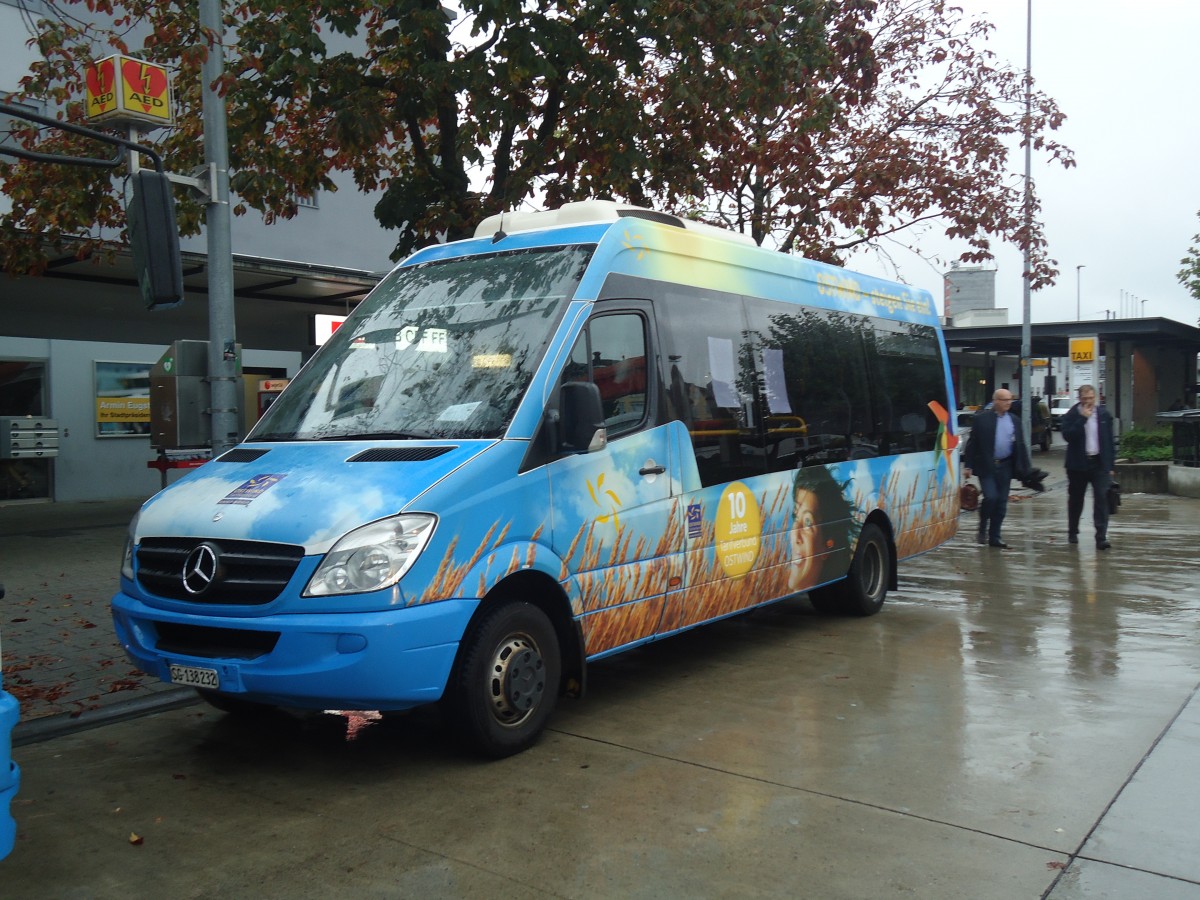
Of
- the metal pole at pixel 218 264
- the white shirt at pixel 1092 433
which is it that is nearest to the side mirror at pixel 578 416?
the metal pole at pixel 218 264

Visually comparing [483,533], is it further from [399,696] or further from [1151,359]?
[1151,359]

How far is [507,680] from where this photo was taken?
5.37 metres

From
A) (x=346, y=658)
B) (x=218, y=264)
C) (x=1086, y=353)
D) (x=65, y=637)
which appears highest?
(x=1086, y=353)

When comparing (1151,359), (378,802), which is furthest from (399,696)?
(1151,359)

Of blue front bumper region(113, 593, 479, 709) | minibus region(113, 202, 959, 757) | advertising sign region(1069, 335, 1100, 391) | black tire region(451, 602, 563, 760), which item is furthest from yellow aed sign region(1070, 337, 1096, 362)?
blue front bumper region(113, 593, 479, 709)

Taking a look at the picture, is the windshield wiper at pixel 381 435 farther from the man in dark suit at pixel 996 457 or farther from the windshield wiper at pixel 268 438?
the man in dark suit at pixel 996 457

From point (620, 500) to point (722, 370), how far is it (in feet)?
5.15

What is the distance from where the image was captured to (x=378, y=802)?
4887 millimetres

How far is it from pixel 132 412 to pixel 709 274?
48.8 ft

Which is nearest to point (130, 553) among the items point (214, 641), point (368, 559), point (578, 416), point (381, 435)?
point (214, 641)

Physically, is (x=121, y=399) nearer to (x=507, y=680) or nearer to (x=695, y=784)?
(x=507, y=680)

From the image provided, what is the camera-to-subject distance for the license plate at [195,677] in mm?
4984

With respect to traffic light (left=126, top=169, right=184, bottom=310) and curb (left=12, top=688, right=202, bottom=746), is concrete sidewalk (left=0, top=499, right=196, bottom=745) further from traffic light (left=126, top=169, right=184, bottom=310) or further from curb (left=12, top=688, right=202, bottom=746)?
traffic light (left=126, top=169, right=184, bottom=310)

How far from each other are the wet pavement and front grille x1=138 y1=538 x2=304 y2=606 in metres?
0.88
